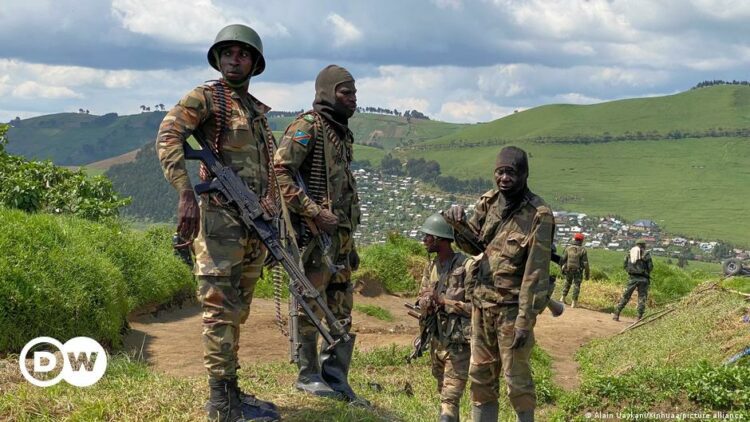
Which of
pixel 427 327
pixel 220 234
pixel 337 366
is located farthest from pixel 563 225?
pixel 220 234

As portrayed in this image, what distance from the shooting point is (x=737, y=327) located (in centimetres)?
1077

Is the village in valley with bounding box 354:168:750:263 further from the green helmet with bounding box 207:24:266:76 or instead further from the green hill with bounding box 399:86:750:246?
the green helmet with bounding box 207:24:266:76

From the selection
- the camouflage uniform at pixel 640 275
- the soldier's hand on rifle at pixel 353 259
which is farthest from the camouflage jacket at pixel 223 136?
the camouflage uniform at pixel 640 275

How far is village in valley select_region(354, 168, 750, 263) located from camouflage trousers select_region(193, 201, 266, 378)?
67.4 m

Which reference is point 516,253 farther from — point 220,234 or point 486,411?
point 220,234

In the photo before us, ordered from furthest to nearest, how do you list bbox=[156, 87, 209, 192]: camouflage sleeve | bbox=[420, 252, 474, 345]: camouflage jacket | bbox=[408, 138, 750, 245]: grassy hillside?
bbox=[408, 138, 750, 245]: grassy hillside < bbox=[420, 252, 474, 345]: camouflage jacket < bbox=[156, 87, 209, 192]: camouflage sleeve

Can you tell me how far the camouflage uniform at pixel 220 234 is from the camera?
489 cm

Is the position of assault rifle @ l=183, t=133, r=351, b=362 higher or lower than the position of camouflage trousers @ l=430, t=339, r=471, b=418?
higher

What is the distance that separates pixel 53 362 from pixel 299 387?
7.75 feet

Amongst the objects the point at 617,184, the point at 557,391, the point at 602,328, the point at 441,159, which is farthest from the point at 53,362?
the point at 441,159

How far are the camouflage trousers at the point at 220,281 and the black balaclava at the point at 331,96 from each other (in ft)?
4.77

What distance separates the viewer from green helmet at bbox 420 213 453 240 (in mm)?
6662

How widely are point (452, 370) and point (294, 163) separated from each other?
232cm

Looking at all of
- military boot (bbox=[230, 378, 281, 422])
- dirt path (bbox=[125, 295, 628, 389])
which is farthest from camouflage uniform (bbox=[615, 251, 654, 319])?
military boot (bbox=[230, 378, 281, 422])
